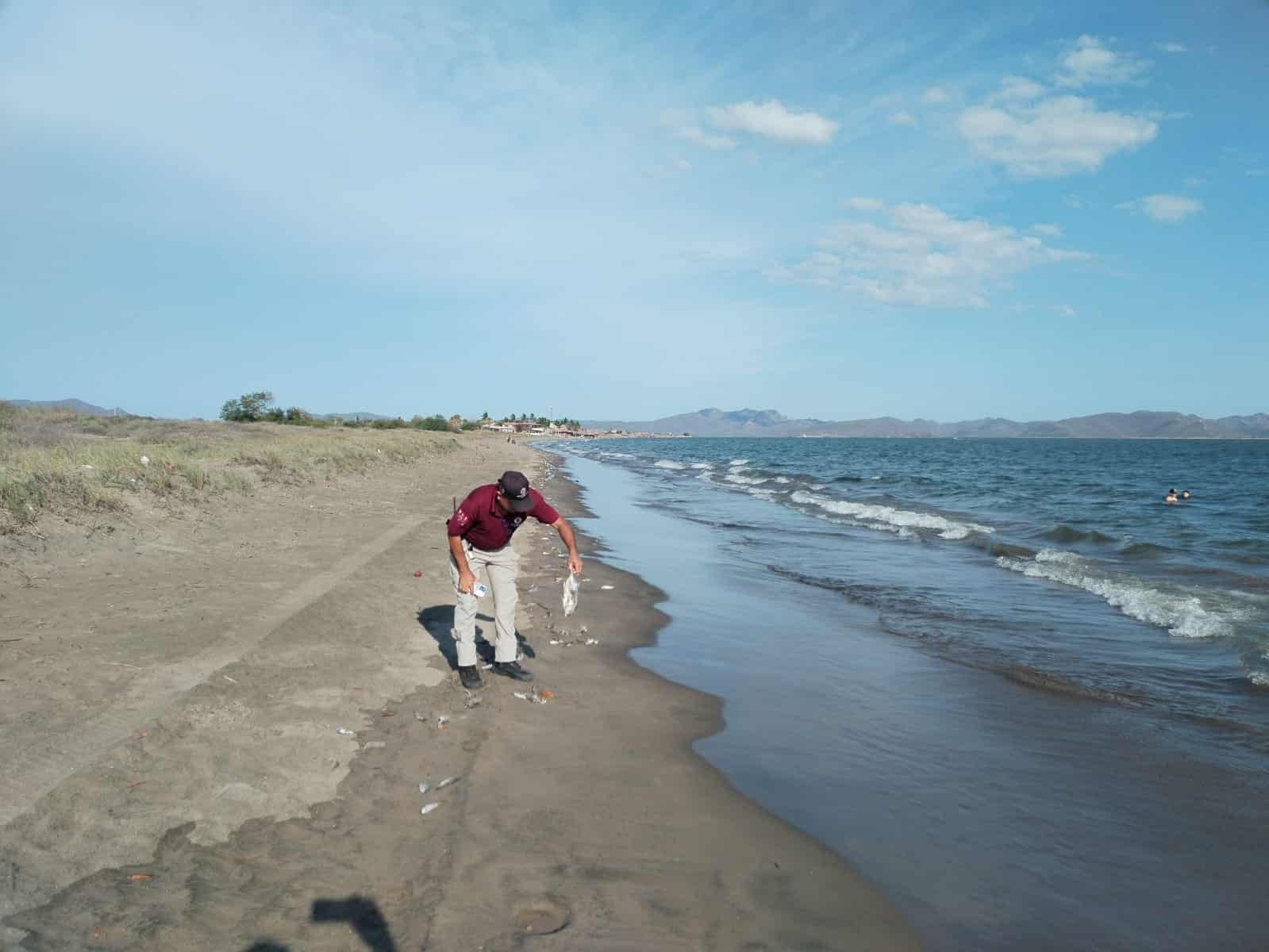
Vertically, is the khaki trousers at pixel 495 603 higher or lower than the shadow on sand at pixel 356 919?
higher

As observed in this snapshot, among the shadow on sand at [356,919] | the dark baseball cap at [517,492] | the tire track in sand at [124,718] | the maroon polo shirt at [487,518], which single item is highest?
the dark baseball cap at [517,492]

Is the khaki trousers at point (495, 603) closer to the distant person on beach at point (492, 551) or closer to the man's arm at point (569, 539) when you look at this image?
the distant person on beach at point (492, 551)

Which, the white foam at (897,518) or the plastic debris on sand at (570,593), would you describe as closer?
the plastic debris on sand at (570,593)

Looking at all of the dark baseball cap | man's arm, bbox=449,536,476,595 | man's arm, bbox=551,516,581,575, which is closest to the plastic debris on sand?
man's arm, bbox=551,516,581,575

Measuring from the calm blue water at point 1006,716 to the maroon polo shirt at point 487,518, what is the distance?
90.8 inches

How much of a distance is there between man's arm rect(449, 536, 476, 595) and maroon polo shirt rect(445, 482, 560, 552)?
3.0 inches

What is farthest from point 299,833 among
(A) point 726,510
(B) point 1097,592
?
(A) point 726,510

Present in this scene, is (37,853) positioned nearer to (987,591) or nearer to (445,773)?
(445,773)

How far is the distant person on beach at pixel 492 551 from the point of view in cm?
651

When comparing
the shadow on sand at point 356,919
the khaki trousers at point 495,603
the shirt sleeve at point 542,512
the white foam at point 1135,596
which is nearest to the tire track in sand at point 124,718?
the shadow on sand at point 356,919

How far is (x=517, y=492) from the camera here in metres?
6.38

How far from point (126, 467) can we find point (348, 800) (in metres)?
11.6

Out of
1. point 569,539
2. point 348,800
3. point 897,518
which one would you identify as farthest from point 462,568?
point 897,518

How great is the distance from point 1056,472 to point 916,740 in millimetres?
52343
